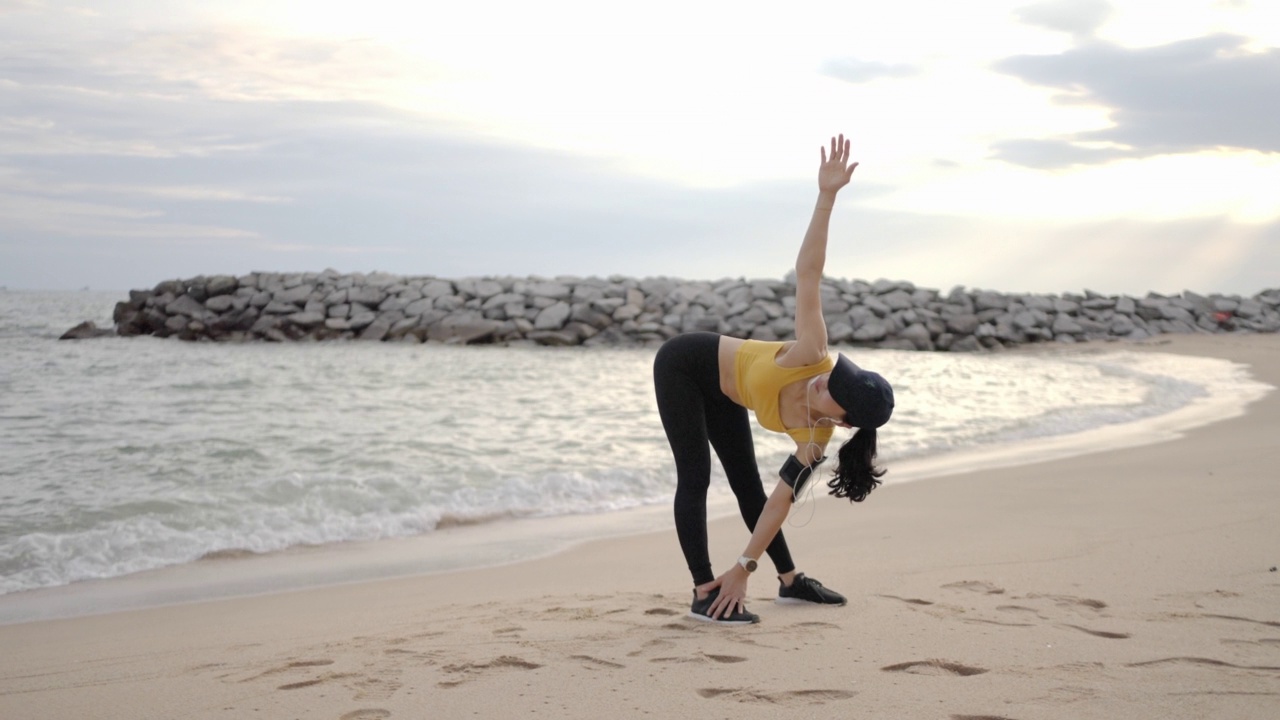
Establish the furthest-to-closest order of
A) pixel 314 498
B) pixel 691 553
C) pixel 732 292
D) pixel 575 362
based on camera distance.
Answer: pixel 732 292 → pixel 575 362 → pixel 314 498 → pixel 691 553

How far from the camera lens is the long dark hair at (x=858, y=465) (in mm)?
3285

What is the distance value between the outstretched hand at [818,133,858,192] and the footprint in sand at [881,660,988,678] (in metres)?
1.43

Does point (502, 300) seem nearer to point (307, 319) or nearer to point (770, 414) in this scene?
point (307, 319)

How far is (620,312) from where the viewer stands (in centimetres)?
1858

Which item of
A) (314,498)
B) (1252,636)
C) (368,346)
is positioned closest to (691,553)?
(1252,636)

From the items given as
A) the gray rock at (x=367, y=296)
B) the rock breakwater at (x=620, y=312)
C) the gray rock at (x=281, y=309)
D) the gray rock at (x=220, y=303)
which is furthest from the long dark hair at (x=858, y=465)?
the gray rock at (x=220, y=303)

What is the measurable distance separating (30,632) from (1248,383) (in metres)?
12.6

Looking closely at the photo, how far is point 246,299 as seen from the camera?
68.3 feet

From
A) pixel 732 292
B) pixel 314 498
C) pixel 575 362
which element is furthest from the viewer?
pixel 732 292

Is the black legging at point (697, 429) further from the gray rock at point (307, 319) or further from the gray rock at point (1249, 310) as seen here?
the gray rock at point (1249, 310)

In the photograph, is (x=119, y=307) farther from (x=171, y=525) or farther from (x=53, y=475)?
(x=171, y=525)

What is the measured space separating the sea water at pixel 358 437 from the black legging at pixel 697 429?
219 centimetres

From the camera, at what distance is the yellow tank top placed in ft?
10.2

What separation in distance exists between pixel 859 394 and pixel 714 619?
0.94 m
